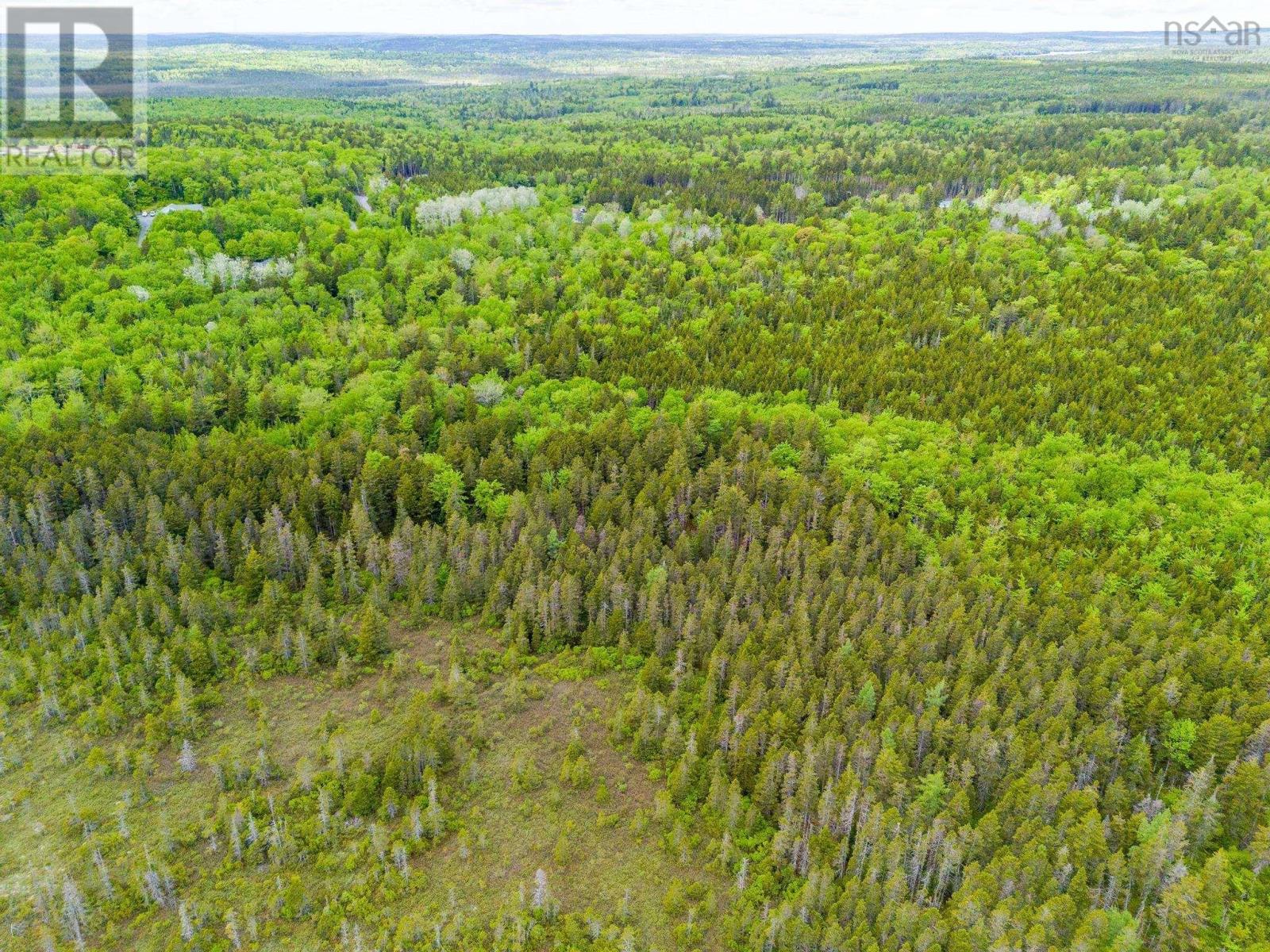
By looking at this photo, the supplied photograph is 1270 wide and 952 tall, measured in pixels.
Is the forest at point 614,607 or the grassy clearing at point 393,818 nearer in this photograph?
the grassy clearing at point 393,818

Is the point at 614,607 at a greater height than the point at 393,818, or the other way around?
the point at 614,607

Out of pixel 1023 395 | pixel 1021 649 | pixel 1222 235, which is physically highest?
pixel 1222 235

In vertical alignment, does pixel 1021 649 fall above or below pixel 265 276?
below

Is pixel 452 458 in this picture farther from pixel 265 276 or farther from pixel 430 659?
pixel 265 276

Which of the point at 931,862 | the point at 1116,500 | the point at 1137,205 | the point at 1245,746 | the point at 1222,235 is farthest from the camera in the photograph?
the point at 1137,205

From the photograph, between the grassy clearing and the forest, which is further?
the forest

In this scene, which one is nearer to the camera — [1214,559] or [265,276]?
[1214,559]

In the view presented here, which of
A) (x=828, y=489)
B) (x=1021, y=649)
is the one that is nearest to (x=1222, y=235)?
(x=828, y=489)

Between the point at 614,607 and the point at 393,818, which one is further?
the point at 614,607
